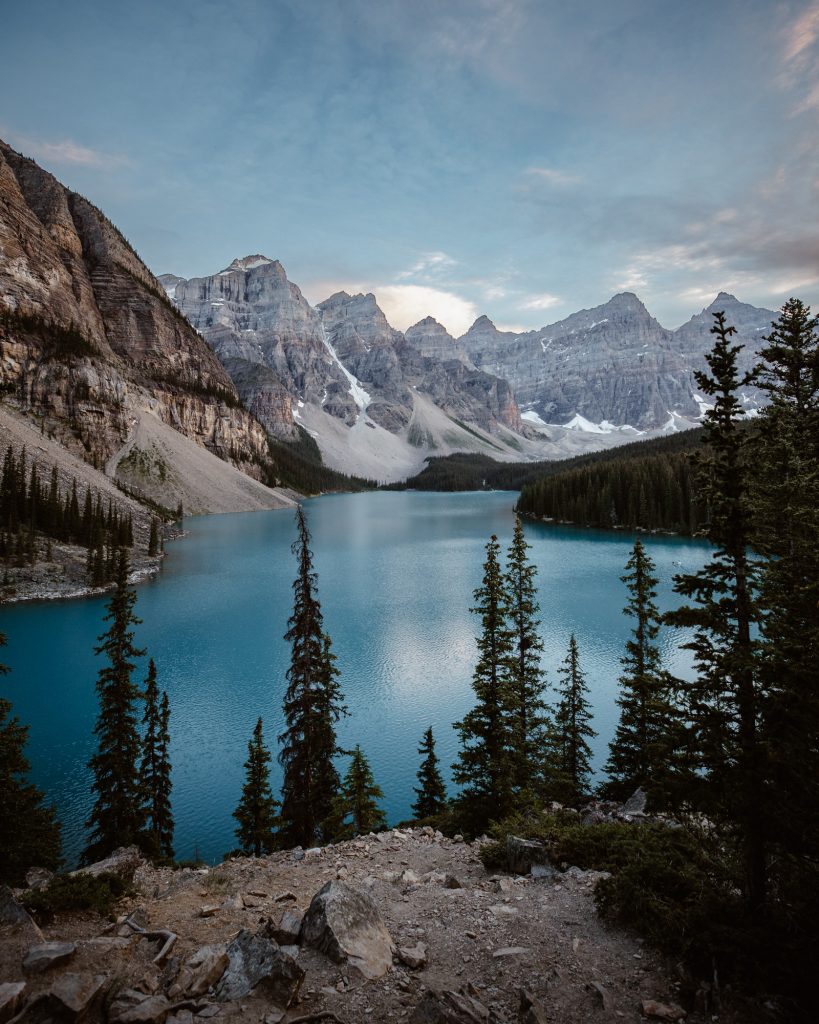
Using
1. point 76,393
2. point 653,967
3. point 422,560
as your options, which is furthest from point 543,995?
point 76,393

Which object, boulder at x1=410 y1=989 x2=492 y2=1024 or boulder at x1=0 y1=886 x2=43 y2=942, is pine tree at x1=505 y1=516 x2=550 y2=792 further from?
boulder at x1=0 y1=886 x2=43 y2=942

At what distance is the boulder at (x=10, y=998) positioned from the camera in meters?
5.45

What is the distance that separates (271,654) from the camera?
38250 millimetres

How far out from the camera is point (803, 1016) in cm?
580

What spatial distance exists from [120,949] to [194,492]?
132739 mm

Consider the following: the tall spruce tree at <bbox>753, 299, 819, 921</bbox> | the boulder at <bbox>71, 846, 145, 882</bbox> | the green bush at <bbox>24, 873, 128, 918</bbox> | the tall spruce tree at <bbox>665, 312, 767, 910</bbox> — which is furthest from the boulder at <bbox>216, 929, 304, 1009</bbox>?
the tall spruce tree at <bbox>753, 299, 819, 921</bbox>

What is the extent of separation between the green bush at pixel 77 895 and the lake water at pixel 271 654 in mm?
10750

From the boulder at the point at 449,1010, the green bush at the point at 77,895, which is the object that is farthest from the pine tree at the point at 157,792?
the boulder at the point at 449,1010

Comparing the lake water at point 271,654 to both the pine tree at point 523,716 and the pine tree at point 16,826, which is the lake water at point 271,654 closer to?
the pine tree at point 523,716

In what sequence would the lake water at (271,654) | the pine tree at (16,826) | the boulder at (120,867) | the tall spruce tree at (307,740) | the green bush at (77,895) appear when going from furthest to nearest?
the lake water at (271,654) → the tall spruce tree at (307,740) → the pine tree at (16,826) → the boulder at (120,867) → the green bush at (77,895)

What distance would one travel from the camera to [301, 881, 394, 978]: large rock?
7141mm

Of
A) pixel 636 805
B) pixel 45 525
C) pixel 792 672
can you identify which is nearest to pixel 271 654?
pixel 636 805

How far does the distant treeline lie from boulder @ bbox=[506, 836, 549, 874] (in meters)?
58.9

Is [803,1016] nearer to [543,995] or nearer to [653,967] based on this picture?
[653,967]
